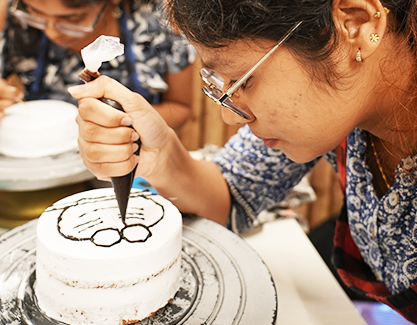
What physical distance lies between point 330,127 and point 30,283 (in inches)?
25.6

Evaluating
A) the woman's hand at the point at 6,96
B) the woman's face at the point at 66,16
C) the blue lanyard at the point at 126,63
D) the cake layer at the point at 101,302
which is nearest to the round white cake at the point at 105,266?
the cake layer at the point at 101,302

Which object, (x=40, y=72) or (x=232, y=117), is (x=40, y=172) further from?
(x=40, y=72)

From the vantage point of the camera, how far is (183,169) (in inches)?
46.3

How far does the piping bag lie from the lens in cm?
79

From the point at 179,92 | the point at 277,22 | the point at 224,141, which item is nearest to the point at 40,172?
the point at 277,22

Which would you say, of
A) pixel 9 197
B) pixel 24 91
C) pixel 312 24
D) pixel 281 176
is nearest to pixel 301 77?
pixel 312 24

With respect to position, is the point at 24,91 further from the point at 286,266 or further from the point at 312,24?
the point at 312,24

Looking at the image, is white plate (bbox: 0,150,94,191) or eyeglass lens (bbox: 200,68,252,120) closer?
eyeglass lens (bbox: 200,68,252,120)

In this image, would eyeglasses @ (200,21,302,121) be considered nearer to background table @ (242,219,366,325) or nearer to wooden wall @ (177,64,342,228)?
background table @ (242,219,366,325)

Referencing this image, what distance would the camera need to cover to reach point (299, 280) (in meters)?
1.10

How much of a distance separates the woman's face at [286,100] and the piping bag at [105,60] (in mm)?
152

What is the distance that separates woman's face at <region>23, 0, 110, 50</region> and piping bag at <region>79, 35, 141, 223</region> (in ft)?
2.81

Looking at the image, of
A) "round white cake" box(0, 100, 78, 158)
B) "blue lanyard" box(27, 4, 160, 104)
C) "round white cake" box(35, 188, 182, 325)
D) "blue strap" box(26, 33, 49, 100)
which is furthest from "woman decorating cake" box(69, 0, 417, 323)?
"blue strap" box(26, 33, 49, 100)

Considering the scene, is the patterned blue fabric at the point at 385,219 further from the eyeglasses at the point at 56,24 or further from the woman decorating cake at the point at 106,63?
the eyeglasses at the point at 56,24
